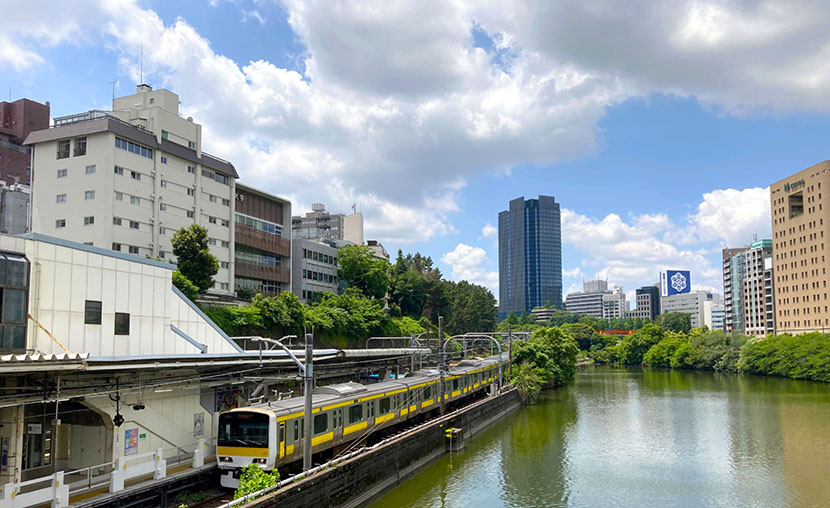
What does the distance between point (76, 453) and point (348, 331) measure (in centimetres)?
3701

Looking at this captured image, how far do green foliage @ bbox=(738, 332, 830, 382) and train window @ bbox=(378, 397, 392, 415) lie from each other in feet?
215

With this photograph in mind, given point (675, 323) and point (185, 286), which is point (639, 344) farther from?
point (185, 286)

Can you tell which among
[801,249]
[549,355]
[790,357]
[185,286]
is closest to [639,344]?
[801,249]

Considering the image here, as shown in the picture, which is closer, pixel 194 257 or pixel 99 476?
pixel 99 476

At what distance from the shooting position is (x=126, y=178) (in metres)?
44.4

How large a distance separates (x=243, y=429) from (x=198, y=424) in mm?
3520

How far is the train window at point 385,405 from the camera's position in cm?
2947

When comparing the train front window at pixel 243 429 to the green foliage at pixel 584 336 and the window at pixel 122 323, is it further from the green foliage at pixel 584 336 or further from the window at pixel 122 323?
the green foliage at pixel 584 336

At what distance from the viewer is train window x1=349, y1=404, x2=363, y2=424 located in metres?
26.2

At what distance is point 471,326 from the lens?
96.5 metres

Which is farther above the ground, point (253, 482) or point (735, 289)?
point (735, 289)

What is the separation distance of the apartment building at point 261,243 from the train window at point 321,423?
32572 mm

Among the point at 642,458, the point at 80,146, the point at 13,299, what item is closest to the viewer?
the point at 13,299

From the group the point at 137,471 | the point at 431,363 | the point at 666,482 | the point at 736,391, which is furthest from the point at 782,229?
the point at 137,471
